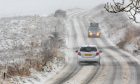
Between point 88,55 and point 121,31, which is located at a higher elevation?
point 121,31

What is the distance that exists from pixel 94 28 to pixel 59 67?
3518 centimetres

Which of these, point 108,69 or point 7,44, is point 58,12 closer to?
point 7,44

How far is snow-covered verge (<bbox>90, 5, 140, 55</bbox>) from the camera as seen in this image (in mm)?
47769

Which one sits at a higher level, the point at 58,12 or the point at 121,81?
the point at 58,12

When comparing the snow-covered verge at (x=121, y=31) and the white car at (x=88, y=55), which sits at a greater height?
the snow-covered verge at (x=121, y=31)

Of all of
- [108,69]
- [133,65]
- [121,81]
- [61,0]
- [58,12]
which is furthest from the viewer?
[61,0]

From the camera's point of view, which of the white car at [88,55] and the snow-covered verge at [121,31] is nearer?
the white car at [88,55]

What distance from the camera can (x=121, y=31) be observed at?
59.1 m

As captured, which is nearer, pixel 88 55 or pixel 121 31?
pixel 88 55

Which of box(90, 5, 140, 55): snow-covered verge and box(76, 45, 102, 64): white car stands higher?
box(90, 5, 140, 55): snow-covered verge

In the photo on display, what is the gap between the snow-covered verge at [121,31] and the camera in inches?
1881

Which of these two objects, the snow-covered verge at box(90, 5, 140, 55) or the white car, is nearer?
the white car

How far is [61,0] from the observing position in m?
168

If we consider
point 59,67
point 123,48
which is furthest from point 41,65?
point 123,48
